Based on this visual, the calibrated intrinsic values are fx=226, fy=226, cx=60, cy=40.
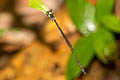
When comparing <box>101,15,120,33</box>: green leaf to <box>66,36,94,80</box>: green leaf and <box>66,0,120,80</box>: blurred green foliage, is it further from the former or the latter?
<box>66,36,94,80</box>: green leaf

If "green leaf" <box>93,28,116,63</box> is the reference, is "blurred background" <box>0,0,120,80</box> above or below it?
above

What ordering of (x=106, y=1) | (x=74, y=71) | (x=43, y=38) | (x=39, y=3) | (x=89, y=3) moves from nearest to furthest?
(x=39, y=3)
(x=74, y=71)
(x=106, y=1)
(x=89, y=3)
(x=43, y=38)

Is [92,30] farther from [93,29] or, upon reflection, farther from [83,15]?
[83,15]

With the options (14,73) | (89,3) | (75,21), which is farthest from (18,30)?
(89,3)

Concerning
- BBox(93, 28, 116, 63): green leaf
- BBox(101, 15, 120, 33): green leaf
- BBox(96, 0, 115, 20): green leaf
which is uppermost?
BBox(96, 0, 115, 20): green leaf

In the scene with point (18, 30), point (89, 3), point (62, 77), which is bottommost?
point (62, 77)

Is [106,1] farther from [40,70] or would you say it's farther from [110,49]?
[40,70]

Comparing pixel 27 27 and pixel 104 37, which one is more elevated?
pixel 27 27

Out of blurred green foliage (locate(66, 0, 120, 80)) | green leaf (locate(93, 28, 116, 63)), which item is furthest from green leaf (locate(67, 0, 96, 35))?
green leaf (locate(93, 28, 116, 63))
